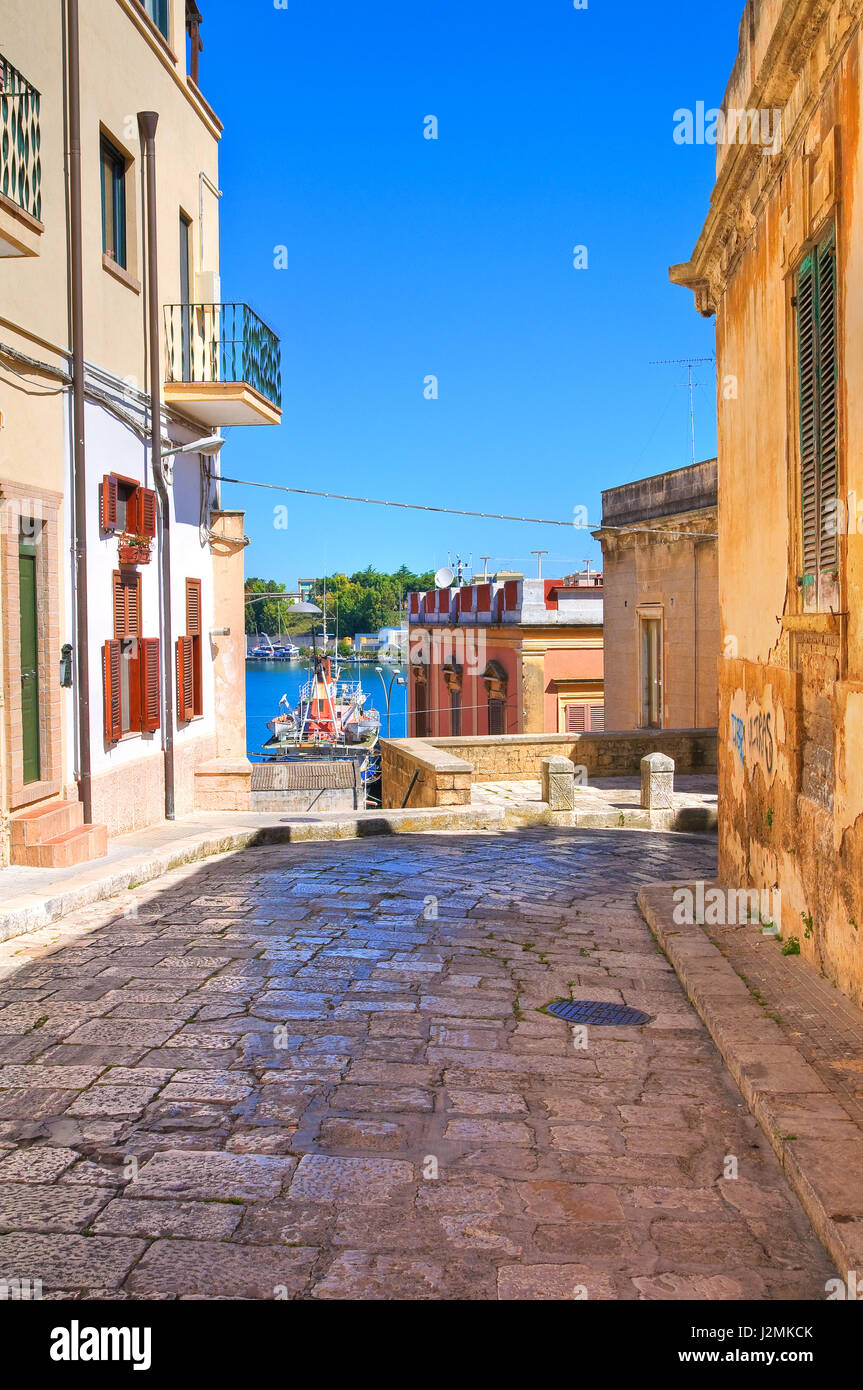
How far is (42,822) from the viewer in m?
9.20

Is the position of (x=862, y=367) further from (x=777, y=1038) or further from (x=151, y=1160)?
(x=151, y=1160)

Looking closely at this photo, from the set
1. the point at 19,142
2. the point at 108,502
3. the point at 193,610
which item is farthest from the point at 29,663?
the point at 193,610

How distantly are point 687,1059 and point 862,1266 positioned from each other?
2081mm

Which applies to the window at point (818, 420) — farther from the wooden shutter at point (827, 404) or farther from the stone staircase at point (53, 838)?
the stone staircase at point (53, 838)

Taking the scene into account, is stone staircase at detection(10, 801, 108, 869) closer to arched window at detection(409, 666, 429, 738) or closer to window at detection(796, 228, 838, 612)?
window at detection(796, 228, 838, 612)

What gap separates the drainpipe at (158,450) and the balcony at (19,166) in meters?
2.92

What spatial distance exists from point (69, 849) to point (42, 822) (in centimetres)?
30

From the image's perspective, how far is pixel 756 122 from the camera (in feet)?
22.9

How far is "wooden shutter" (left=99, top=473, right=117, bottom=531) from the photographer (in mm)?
10938

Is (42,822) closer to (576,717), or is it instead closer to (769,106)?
(769,106)

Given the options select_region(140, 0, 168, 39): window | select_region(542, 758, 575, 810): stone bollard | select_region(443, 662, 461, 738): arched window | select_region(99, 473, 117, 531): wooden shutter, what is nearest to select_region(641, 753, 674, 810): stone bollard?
select_region(542, 758, 575, 810): stone bollard

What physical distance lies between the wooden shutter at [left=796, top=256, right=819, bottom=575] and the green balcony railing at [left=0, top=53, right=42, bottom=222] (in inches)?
218

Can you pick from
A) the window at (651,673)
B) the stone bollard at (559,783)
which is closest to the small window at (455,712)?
the window at (651,673)
